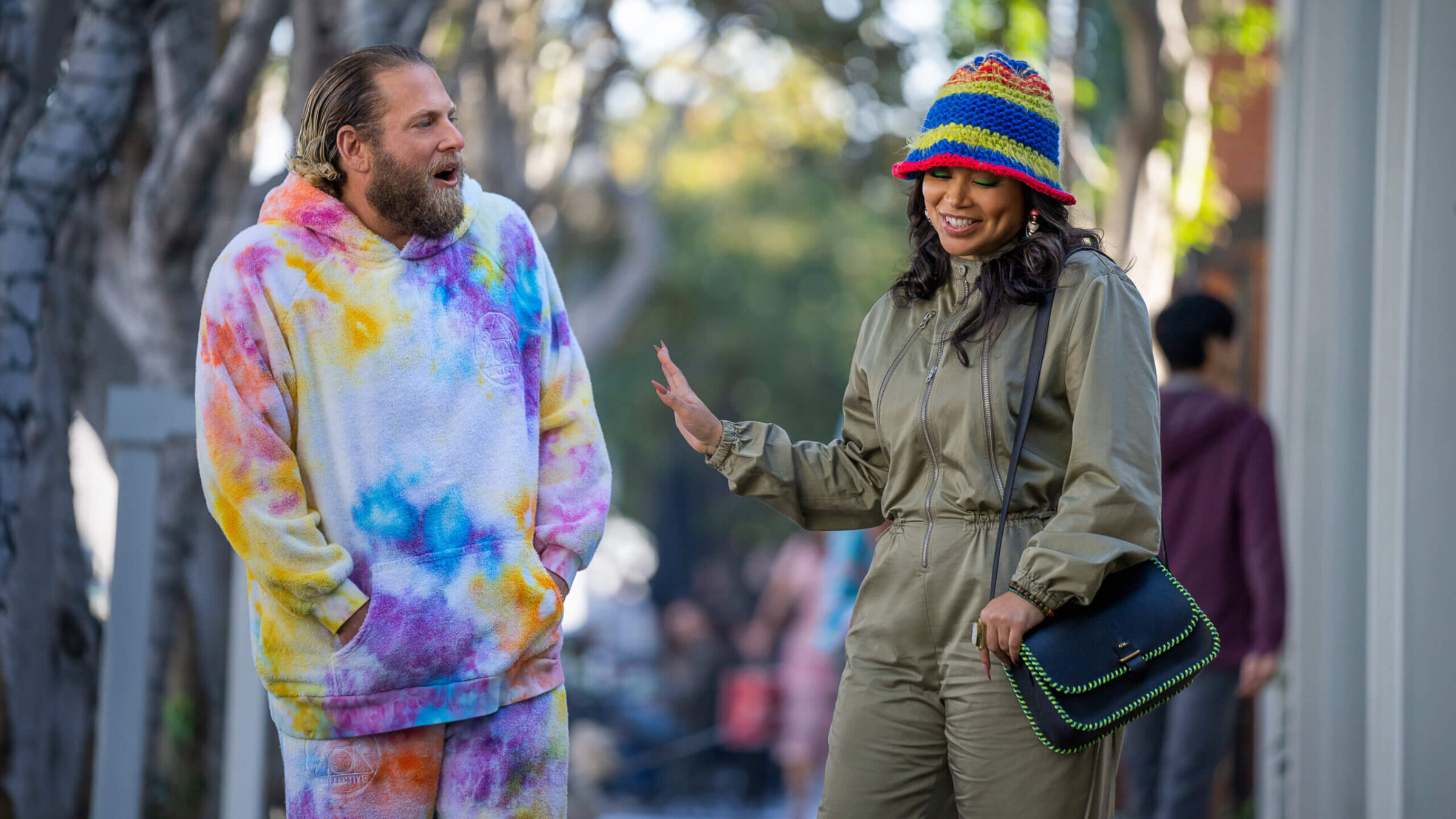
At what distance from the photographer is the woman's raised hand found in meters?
3.14

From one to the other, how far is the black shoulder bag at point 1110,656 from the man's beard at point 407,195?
122 centimetres

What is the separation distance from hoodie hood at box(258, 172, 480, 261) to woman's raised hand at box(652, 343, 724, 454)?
1.75 feet

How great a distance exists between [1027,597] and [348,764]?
4.24 ft

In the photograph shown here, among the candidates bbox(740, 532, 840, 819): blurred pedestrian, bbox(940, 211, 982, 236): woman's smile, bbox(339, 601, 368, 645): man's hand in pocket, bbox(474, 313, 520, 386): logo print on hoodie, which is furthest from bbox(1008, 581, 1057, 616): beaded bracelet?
bbox(740, 532, 840, 819): blurred pedestrian

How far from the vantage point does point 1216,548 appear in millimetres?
4914

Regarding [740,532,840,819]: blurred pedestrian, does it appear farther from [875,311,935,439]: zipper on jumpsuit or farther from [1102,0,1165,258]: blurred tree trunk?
[875,311,935,439]: zipper on jumpsuit

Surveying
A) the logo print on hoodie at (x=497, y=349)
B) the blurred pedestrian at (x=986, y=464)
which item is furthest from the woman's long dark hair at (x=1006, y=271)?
the logo print on hoodie at (x=497, y=349)

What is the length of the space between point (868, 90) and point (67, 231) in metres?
9.92

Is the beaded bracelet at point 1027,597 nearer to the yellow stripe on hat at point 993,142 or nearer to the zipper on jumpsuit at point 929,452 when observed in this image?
the zipper on jumpsuit at point 929,452

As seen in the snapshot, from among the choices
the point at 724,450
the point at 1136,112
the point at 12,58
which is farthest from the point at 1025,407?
the point at 1136,112

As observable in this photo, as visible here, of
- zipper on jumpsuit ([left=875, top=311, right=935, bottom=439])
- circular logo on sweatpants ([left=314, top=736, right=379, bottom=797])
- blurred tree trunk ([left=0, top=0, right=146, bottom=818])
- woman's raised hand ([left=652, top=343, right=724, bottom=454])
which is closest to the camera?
circular logo on sweatpants ([left=314, top=736, right=379, bottom=797])

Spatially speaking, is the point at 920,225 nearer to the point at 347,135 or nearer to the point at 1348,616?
the point at 347,135

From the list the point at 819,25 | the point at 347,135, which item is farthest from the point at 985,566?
the point at 819,25

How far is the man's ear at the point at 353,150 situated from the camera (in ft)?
9.68
